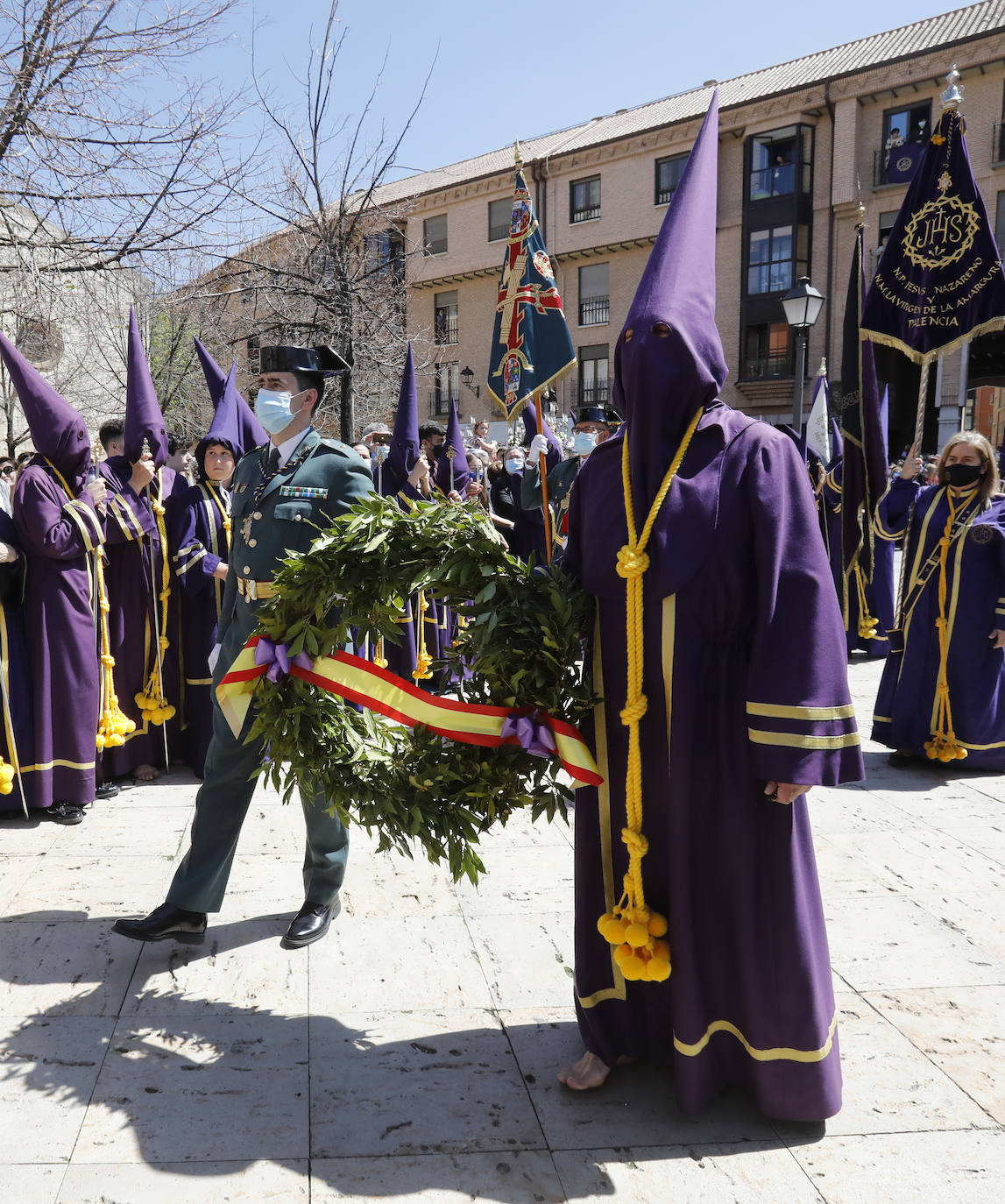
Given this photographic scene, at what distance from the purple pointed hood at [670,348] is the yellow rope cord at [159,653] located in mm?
4153

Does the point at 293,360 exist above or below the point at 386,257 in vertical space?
below

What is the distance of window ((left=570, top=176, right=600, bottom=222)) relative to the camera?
113 feet

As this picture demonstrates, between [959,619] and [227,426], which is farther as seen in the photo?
[227,426]

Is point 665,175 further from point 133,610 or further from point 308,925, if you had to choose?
point 308,925

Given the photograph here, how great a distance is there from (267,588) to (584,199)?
34.6 m

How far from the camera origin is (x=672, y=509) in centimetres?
257

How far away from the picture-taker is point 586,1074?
2.86m

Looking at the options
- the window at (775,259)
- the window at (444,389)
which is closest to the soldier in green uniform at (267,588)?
the window at (775,259)

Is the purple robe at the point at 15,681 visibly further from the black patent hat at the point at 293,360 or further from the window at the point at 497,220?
the window at the point at 497,220

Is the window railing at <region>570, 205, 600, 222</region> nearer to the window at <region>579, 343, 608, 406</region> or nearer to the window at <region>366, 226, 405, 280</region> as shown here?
the window at <region>579, 343, 608, 406</region>

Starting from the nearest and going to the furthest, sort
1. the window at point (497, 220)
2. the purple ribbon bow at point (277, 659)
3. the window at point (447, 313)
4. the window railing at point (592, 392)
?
the purple ribbon bow at point (277, 659) < the window railing at point (592, 392) < the window at point (497, 220) < the window at point (447, 313)

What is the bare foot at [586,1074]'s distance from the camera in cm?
285

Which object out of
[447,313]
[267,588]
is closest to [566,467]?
[267,588]

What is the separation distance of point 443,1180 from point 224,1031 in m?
1.04
